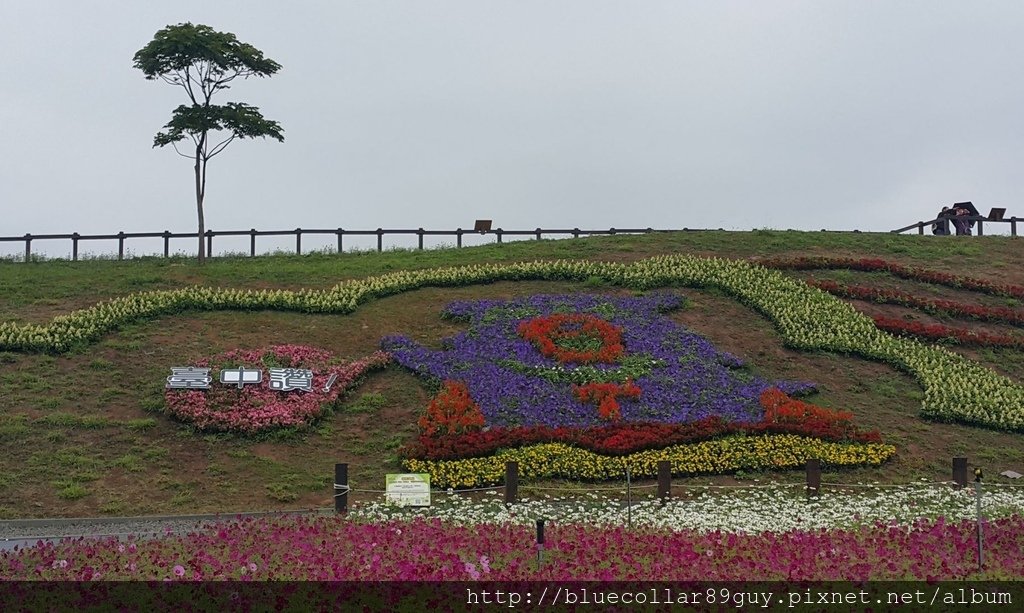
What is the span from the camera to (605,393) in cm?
2050

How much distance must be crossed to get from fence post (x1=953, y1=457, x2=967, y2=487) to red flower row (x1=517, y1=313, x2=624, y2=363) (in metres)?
7.24

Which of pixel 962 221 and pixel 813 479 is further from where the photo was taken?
pixel 962 221

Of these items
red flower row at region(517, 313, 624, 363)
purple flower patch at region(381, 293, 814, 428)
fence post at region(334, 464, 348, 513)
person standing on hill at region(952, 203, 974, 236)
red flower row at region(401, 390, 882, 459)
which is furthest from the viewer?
person standing on hill at region(952, 203, 974, 236)

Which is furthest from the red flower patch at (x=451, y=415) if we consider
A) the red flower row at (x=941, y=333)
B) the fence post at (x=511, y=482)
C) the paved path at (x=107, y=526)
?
the red flower row at (x=941, y=333)

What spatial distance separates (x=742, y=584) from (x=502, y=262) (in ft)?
69.4

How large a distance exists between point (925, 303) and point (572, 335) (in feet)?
31.1

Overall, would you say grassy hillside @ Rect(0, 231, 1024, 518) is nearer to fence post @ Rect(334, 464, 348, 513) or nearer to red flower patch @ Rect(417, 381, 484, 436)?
red flower patch @ Rect(417, 381, 484, 436)

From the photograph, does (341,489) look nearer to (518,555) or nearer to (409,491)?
(409,491)

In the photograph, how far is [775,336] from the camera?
80.6 ft

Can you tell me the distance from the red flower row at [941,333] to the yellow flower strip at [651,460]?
664 cm

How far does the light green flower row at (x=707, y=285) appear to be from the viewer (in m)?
21.7

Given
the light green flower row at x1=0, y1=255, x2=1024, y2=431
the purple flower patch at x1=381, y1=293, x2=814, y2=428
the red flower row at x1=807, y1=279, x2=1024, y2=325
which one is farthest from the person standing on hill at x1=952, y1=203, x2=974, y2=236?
the purple flower patch at x1=381, y1=293, x2=814, y2=428

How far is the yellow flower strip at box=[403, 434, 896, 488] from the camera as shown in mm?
17672

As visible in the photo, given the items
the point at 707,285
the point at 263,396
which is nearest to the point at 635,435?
the point at 263,396
